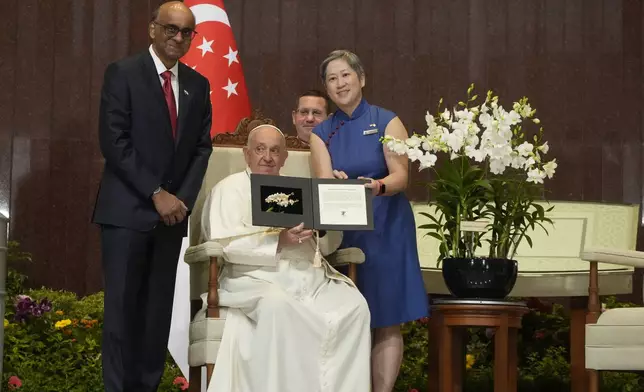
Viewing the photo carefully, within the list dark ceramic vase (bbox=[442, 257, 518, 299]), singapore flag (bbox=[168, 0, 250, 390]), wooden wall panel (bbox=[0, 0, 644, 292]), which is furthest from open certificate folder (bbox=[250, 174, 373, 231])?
wooden wall panel (bbox=[0, 0, 644, 292])

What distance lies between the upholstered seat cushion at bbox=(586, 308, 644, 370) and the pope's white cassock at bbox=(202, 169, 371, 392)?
939 mm

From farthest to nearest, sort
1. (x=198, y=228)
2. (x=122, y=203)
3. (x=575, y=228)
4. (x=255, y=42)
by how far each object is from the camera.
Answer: (x=255, y=42) < (x=575, y=228) < (x=198, y=228) < (x=122, y=203)

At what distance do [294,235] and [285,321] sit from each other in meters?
0.36

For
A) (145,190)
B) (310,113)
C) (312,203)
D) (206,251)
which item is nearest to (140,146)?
(145,190)

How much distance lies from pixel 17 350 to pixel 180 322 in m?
0.90

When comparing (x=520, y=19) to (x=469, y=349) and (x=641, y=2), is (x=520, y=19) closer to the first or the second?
(x=641, y=2)

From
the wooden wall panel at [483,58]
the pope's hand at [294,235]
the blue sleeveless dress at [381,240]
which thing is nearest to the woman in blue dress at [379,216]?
the blue sleeveless dress at [381,240]

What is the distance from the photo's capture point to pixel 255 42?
7566 millimetres

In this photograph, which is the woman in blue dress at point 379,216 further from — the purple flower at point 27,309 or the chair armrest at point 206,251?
the purple flower at point 27,309

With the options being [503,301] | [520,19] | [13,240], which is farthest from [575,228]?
[13,240]

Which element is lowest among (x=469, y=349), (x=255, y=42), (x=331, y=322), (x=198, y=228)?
(x=469, y=349)

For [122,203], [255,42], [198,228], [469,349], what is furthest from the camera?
[255,42]

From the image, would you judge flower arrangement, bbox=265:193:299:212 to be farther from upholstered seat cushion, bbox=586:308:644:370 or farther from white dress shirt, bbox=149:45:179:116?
upholstered seat cushion, bbox=586:308:644:370

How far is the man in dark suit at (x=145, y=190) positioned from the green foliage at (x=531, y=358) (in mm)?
2192
